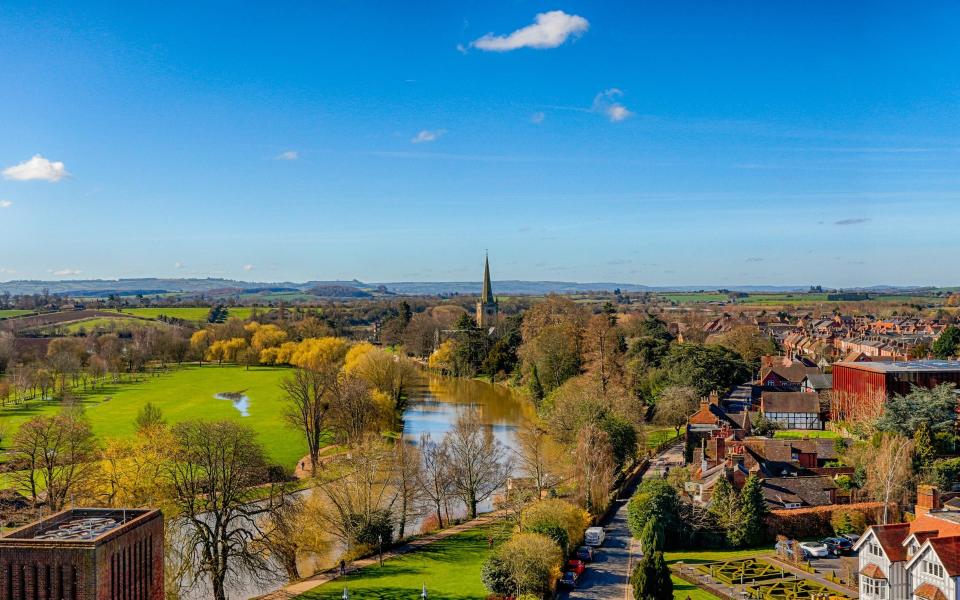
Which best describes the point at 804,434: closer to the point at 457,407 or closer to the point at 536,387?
the point at 536,387

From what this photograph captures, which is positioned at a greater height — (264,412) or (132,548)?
(132,548)

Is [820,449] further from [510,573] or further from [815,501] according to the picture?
[510,573]

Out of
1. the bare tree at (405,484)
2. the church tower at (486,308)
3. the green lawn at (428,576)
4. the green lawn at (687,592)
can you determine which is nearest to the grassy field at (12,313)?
the church tower at (486,308)

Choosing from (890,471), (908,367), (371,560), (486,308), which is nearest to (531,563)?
(371,560)

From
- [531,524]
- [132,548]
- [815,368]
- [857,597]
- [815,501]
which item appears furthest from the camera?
[815,368]

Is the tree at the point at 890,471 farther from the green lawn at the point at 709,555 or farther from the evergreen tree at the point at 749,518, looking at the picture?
the green lawn at the point at 709,555

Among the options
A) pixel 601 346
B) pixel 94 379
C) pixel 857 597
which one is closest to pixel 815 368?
pixel 601 346
